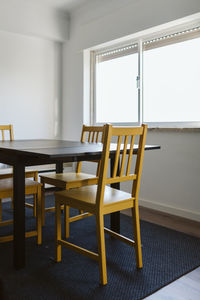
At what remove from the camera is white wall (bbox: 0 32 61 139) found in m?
3.80

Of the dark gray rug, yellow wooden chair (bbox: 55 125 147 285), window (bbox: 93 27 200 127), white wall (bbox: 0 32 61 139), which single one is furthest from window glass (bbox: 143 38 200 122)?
white wall (bbox: 0 32 61 139)

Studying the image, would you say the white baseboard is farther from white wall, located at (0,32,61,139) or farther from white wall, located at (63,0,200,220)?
white wall, located at (0,32,61,139)

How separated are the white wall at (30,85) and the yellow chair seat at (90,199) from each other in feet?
7.57

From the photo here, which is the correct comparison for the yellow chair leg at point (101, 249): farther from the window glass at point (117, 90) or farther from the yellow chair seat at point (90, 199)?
the window glass at point (117, 90)

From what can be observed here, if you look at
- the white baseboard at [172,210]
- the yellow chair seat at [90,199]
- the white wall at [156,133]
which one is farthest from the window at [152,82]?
the yellow chair seat at [90,199]

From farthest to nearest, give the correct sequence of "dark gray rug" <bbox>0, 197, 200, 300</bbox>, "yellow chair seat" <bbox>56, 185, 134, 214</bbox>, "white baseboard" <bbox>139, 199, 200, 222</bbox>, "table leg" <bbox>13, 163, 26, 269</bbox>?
"white baseboard" <bbox>139, 199, 200, 222</bbox> → "table leg" <bbox>13, 163, 26, 269</bbox> → "yellow chair seat" <bbox>56, 185, 134, 214</bbox> → "dark gray rug" <bbox>0, 197, 200, 300</bbox>

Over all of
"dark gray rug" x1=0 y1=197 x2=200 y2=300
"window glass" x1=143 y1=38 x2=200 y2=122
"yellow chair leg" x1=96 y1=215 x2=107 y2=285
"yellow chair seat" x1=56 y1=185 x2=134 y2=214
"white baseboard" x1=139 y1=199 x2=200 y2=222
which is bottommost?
"dark gray rug" x1=0 y1=197 x2=200 y2=300

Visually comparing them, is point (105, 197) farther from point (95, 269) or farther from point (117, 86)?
point (117, 86)

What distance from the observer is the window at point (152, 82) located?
293 cm

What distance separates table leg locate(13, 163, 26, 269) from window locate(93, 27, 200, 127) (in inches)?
71.5

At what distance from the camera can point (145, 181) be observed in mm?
3270

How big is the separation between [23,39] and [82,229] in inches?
107

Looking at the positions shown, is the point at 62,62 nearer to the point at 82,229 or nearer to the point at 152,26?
the point at 152,26

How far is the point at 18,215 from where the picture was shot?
5.93ft
